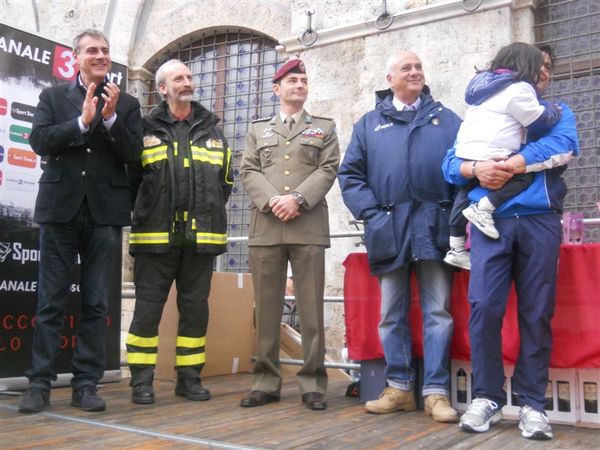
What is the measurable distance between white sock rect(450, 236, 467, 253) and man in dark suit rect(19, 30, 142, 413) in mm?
1802

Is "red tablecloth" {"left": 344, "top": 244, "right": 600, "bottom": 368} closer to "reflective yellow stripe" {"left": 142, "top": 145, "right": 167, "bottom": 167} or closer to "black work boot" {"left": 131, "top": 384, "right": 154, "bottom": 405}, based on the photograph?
"black work boot" {"left": 131, "top": 384, "right": 154, "bottom": 405}

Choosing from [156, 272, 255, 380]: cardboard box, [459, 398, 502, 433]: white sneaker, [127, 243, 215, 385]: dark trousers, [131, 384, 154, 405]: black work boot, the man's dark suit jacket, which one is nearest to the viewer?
[459, 398, 502, 433]: white sneaker

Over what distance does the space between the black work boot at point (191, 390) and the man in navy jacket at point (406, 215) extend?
100 centimetres

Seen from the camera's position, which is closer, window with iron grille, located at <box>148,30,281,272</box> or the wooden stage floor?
the wooden stage floor

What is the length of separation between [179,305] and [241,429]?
115 cm

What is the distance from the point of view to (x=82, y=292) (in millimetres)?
3590

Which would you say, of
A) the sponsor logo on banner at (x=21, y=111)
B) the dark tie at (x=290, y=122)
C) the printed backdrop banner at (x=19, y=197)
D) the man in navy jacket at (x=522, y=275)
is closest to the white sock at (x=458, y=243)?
the man in navy jacket at (x=522, y=275)

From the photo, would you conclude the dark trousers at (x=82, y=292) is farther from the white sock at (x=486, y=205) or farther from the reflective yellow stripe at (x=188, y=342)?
the white sock at (x=486, y=205)

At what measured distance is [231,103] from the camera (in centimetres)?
776

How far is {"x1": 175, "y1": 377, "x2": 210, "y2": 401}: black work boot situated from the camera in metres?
3.84

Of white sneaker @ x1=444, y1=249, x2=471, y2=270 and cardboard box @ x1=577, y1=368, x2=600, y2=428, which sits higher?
white sneaker @ x1=444, y1=249, x2=471, y2=270

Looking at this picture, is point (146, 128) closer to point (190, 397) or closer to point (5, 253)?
point (5, 253)

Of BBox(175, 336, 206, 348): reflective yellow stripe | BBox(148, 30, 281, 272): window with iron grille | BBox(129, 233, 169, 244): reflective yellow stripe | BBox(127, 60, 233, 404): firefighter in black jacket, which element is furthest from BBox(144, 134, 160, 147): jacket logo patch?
BBox(148, 30, 281, 272): window with iron grille

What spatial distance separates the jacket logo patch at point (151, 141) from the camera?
3873mm
